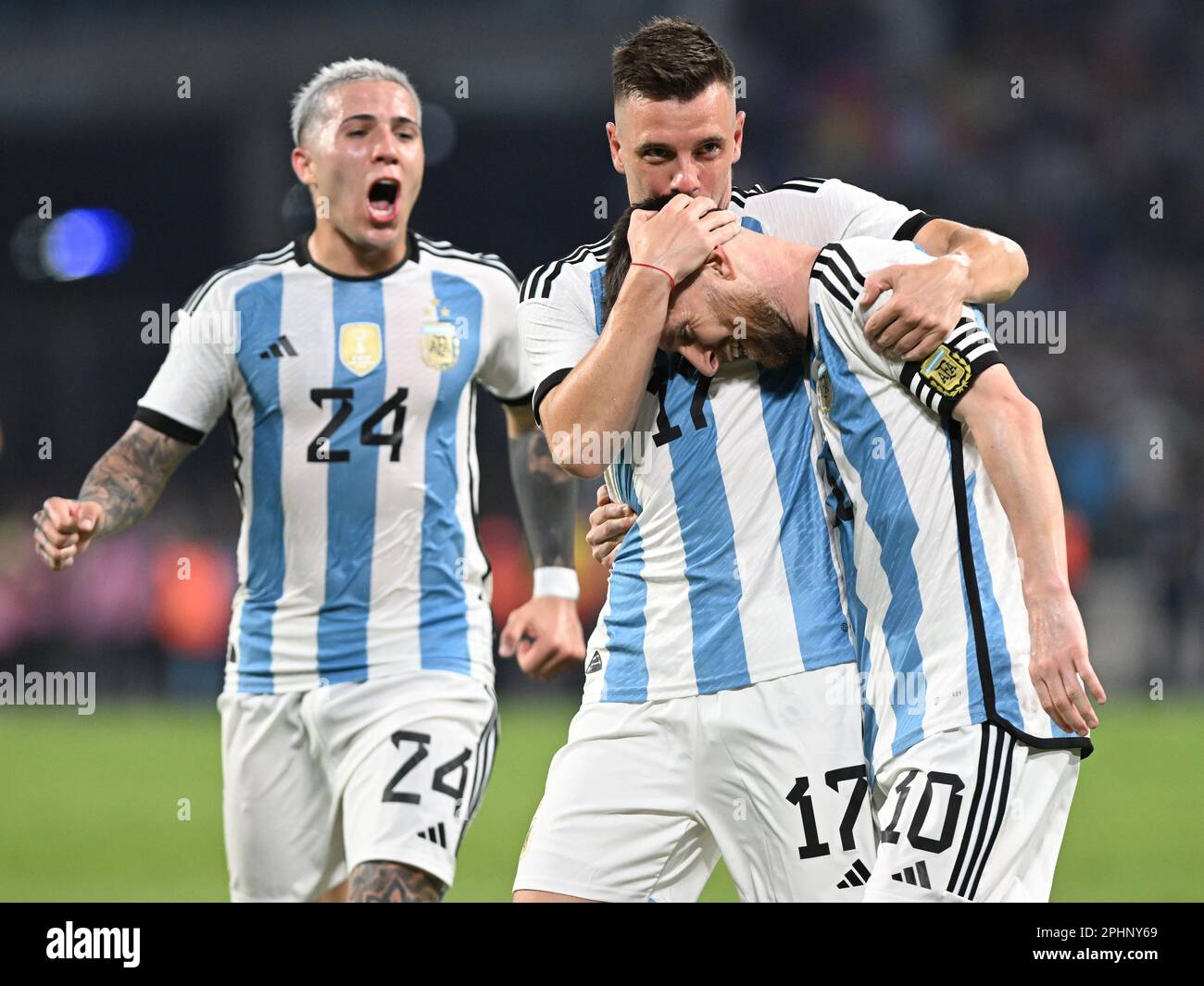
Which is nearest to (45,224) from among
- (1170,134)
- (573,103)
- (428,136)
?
(428,136)

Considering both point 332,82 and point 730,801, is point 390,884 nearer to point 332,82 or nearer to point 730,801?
point 730,801

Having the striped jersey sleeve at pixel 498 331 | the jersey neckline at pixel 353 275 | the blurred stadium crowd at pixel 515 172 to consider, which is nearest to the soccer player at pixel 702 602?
the striped jersey sleeve at pixel 498 331

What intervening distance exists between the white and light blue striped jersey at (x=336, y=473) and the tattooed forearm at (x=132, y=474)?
48 mm

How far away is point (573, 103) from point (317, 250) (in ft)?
46.8

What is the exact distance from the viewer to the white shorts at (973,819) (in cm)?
276

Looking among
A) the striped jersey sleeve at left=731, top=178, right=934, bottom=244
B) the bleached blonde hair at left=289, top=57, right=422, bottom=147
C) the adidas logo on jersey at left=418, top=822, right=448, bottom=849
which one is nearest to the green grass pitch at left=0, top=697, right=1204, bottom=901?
the adidas logo on jersey at left=418, top=822, right=448, bottom=849

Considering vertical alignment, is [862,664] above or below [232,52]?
below

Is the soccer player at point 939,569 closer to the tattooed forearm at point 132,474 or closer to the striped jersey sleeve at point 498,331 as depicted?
the striped jersey sleeve at point 498,331

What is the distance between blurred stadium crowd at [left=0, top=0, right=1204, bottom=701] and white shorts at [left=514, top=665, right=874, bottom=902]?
37.3ft

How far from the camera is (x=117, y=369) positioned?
57.9 ft

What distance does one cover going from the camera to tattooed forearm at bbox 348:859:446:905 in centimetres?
398

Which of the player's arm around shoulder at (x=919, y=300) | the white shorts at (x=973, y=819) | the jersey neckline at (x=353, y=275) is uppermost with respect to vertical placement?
the jersey neckline at (x=353, y=275)

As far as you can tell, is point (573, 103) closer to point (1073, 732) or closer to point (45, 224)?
point (45, 224)

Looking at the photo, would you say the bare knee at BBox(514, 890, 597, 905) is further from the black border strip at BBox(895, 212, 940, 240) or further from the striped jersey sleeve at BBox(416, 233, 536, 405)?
the striped jersey sleeve at BBox(416, 233, 536, 405)
